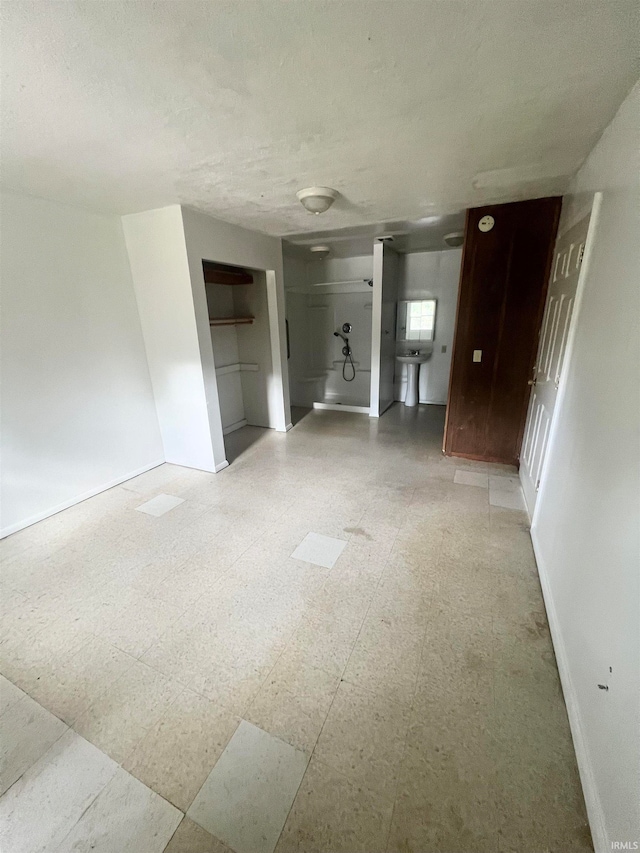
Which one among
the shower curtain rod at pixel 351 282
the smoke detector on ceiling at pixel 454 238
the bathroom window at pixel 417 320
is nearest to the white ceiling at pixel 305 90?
the smoke detector on ceiling at pixel 454 238

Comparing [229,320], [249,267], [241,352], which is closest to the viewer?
[249,267]

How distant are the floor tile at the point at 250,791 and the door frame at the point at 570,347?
1998 millimetres

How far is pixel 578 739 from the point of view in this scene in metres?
1.17

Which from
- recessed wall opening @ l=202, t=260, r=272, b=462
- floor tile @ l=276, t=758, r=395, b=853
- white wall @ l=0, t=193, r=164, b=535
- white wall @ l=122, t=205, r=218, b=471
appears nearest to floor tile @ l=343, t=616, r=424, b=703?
floor tile @ l=276, t=758, r=395, b=853

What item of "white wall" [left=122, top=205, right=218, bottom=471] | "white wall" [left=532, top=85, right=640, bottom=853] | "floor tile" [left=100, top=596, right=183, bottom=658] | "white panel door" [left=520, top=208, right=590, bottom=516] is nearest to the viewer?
"white wall" [left=532, top=85, right=640, bottom=853]

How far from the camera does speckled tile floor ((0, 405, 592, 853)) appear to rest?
1029 millimetres

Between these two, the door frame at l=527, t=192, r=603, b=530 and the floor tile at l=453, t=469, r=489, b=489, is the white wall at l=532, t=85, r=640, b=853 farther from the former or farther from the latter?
the floor tile at l=453, t=469, r=489, b=489

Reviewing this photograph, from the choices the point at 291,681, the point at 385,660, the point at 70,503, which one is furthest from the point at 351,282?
the point at 291,681

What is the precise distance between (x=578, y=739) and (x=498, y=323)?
284cm

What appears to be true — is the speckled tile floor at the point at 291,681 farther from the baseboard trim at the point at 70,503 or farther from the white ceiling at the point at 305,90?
the white ceiling at the point at 305,90

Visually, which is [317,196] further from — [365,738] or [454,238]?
[365,738]

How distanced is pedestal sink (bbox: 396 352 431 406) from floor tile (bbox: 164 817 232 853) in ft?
16.1

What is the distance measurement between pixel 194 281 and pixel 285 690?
292cm

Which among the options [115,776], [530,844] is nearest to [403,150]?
[530,844]
